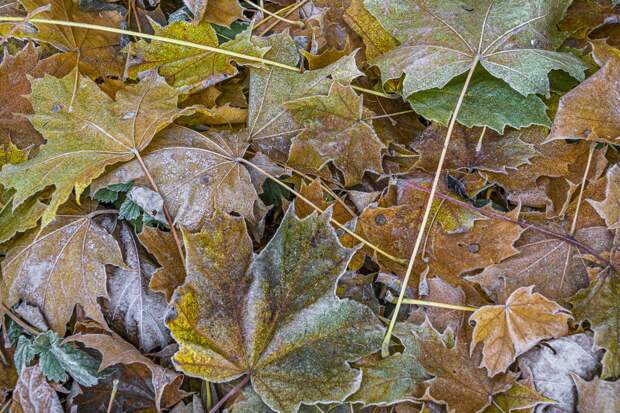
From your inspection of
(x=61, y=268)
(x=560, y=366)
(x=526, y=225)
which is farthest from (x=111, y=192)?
(x=560, y=366)

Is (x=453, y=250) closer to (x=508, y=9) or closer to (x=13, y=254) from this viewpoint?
(x=508, y=9)

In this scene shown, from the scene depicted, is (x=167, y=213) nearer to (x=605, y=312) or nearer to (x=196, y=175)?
(x=196, y=175)

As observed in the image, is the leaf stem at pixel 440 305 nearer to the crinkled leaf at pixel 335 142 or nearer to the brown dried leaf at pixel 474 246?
the brown dried leaf at pixel 474 246

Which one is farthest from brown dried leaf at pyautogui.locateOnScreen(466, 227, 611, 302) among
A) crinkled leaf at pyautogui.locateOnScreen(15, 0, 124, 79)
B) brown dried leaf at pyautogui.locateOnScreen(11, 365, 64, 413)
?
crinkled leaf at pyautogui.locateOnScreen(15, 0, 124, 79)

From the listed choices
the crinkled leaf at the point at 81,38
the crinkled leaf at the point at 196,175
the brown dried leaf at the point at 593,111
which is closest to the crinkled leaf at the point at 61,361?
the crinkled leaf at the point at 196,175

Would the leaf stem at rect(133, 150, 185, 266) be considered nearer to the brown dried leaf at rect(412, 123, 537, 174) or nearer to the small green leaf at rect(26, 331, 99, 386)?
the small green leaf at rect(26, 331, 99, 386)
